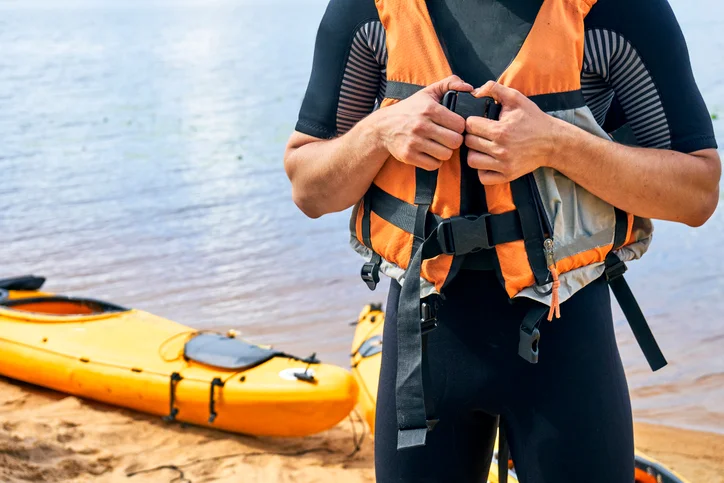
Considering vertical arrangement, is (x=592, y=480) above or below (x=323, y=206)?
below

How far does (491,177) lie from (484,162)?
0.03 m

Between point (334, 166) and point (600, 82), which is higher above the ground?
point (600, 82)

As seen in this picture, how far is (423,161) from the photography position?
1.58 metres

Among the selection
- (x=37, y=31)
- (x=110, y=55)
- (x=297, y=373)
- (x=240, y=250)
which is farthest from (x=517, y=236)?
(x=37, y=31)

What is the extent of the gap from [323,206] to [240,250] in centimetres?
577

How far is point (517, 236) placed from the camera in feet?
5.27

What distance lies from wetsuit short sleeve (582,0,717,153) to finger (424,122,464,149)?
0.29 metres

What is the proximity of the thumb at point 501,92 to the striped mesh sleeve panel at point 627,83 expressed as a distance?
187 mm

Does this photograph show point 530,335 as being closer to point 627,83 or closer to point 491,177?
point 491,177

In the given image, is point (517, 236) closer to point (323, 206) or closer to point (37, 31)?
point (323, 206)

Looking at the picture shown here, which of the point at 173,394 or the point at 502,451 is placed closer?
the point at 502,451

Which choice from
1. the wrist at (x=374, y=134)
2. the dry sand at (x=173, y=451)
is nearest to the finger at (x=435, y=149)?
the wrist at (x=374, y=134)

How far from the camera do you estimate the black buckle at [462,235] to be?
160cm

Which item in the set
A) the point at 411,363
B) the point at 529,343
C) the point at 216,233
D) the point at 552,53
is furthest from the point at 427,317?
the point at 216,233
